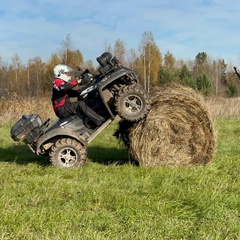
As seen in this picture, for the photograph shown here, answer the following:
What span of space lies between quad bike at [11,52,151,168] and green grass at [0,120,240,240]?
377mm

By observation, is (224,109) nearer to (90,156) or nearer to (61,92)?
(90,156)

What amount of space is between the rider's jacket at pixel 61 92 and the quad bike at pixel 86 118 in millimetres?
218

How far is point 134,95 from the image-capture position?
678 centimetres

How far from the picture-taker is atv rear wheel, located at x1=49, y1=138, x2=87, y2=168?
23.3ft

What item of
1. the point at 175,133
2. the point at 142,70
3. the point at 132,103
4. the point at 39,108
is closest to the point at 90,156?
the point at 132,103

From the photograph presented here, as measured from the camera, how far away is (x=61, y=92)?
24.2 feet

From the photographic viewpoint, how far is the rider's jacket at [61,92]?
23.3 feet

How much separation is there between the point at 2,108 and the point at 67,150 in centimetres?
1212

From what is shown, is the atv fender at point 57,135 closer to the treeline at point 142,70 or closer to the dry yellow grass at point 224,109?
the dry yellow grass at point 224,109

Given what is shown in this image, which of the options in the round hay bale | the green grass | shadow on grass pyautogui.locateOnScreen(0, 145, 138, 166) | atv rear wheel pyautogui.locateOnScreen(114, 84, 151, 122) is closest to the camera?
the green grass

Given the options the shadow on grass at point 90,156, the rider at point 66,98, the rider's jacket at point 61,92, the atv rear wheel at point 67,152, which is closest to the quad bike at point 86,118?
the atv rear wheel at point 67,152

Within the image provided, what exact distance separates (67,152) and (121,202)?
275cm

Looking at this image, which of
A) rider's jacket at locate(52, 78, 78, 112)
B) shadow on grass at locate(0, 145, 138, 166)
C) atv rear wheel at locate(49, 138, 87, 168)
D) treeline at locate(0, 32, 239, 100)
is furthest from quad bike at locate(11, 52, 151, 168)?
treeline at locate(0, 32, 239, 100)

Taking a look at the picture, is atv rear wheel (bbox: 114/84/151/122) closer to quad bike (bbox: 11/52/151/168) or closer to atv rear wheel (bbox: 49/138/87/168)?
quad bike (bbox: 11/52/151/168)
